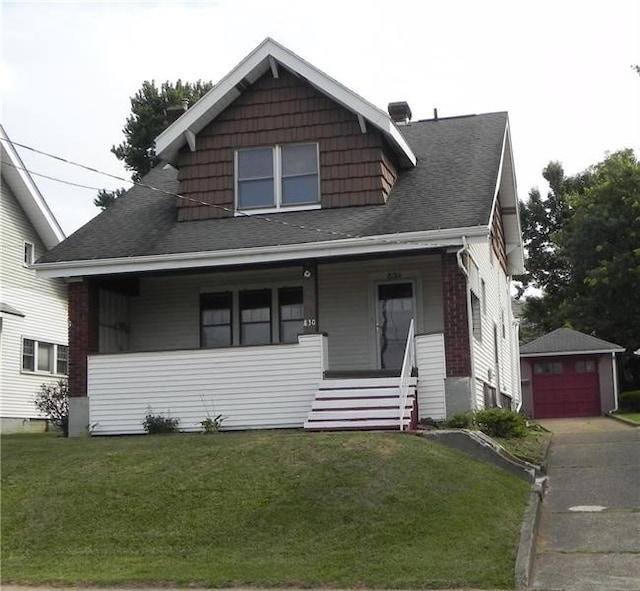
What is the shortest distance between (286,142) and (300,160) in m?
0.45

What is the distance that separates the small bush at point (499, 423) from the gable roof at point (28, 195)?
15441 mm

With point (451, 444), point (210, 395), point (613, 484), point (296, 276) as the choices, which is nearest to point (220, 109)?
point (296, 276)

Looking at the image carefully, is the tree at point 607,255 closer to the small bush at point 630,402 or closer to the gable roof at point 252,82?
the small bush at point 630,402

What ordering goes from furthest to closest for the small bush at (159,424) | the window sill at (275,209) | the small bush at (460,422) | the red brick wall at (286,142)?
the window sill at (275,209) → the red brick wall at (286,142) → the small bush at (159,424) → the small bush at (460,422)

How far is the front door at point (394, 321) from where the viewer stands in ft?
56.7

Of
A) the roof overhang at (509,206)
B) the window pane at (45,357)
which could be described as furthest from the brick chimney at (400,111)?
the window pane at (45,357)

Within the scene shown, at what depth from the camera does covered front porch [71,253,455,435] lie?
615 inches

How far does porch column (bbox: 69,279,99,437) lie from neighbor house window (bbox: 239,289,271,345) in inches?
118

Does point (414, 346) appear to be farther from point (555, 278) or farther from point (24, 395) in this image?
point (555, 278)

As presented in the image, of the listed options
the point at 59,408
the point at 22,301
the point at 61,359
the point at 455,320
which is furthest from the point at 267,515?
the point at 61,359

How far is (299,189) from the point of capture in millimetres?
17656

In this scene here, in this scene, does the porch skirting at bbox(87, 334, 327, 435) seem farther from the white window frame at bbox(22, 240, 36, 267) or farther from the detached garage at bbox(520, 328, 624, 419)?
the detached garage at bbox(520, 328, 624, 419)

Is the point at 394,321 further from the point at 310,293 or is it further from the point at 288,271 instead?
the point at 288,271

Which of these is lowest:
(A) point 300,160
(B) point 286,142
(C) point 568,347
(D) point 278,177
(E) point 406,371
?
(E) point 406,371
